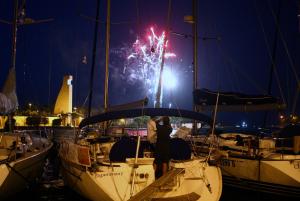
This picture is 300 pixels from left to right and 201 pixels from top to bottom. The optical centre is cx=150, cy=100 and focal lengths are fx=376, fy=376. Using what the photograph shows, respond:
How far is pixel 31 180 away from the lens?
11.9 metres

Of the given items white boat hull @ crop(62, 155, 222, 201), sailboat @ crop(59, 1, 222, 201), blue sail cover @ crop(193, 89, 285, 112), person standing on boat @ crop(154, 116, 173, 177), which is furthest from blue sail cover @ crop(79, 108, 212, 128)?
blue sail cover @ crop(193, 89, 285, 112)

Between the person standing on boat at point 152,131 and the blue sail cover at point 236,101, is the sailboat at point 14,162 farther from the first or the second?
the blue sail cover at point 236,101

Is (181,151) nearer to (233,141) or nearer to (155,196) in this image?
(155,196)

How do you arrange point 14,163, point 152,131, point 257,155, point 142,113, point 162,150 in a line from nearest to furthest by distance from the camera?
point 14,163, point 162,150, point 142,113, point 152,131, point 257,155

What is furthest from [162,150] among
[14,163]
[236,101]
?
[236,101]

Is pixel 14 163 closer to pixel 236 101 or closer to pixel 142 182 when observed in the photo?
pixel 142 182

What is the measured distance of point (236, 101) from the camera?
52.4 ft

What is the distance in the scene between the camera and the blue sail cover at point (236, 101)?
51.7ft

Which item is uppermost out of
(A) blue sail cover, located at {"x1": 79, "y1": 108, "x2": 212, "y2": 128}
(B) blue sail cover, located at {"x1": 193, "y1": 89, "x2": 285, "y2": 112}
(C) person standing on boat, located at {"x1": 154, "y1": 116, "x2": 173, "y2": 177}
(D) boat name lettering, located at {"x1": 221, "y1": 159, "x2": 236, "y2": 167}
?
(B) blue sail cover, located at {"x1": 193, "y1": 89, "x2": 285, "y2": 112}

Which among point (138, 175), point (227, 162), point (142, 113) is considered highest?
point (142, 113)

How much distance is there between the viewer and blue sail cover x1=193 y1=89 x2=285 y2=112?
15766 millimetres

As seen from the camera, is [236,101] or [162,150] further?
[236,101]

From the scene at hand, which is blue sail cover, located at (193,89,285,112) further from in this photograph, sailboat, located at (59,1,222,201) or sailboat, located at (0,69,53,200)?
sailboat, located at (0,69,53,200)

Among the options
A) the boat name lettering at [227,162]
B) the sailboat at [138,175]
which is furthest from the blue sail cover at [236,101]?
the sailboat at [138,175]
